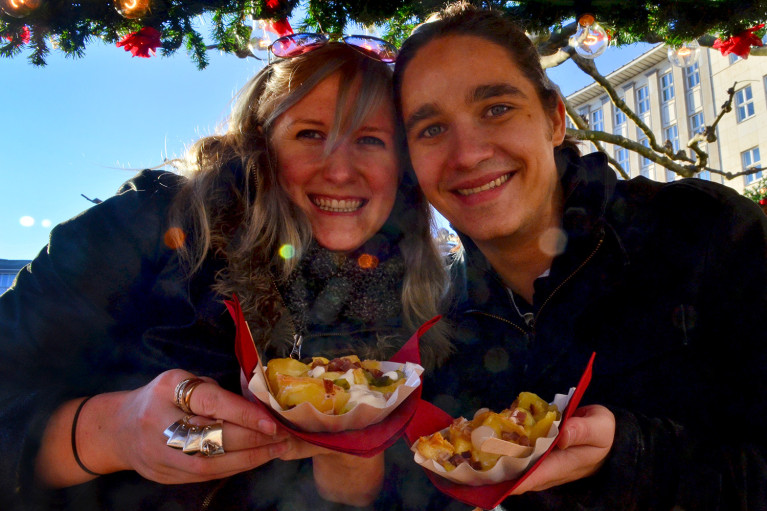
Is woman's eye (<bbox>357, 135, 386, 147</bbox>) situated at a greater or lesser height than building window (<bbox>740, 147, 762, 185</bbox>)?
greater

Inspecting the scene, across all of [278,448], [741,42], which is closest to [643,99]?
[741,42]

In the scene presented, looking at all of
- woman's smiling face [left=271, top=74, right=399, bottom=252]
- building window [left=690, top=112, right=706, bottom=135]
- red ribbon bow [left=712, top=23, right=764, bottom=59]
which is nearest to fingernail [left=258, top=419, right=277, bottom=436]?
woman's smiling face [left=271, top=74, right=399, bottom=252]

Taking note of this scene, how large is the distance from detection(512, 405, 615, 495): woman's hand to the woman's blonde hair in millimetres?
834

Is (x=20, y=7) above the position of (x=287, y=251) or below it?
above

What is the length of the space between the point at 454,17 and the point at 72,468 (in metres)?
2.47

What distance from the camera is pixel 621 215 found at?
227cm

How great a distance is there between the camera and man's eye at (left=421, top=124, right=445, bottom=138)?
239 centimetres

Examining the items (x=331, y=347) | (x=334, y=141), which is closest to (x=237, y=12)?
(x=334, y=141)

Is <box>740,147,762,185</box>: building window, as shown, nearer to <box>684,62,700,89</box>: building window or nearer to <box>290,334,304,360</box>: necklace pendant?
<box>684,62,700,89</box>: building window

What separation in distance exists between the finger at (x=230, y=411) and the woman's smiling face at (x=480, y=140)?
138cm

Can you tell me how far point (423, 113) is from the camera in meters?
2.35

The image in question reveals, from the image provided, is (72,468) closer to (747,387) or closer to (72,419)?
(72,419)

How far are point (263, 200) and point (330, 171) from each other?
323 mm

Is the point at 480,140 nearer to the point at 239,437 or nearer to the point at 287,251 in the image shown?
the point at 287,251
